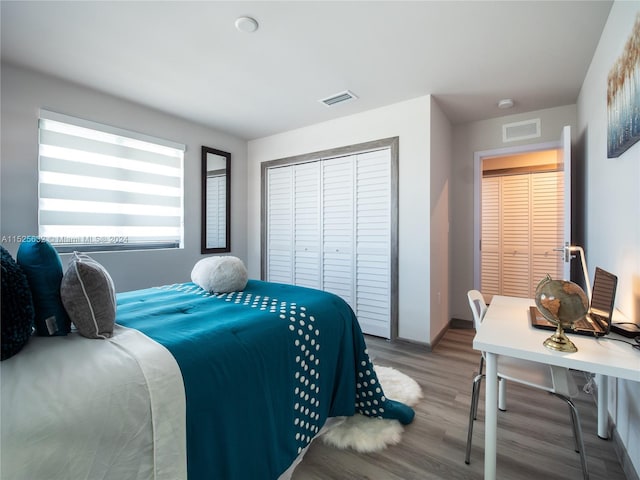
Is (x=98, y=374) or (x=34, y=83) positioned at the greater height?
(x=34, y=83)

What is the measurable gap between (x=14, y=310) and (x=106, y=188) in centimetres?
252

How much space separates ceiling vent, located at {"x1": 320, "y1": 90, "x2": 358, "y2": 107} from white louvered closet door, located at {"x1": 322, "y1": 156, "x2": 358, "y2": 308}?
2.17 ft

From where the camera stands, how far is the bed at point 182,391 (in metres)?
0.74

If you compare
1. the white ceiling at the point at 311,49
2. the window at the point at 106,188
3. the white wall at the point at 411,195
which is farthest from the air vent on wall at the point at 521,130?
the window at the point at 106,188

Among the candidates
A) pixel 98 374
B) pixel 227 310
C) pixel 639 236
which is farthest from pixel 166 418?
pixel 639 236

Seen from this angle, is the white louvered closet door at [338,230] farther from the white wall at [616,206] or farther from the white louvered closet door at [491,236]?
the white louvered closet door at [491,236]

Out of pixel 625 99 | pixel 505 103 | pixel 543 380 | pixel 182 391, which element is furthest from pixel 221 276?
pixel 505 103

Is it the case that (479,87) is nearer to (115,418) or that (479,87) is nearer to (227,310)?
(227,310)

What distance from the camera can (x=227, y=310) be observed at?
4.97 ft

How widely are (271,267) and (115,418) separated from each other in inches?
133

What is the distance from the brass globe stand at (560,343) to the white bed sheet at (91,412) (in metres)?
1.39

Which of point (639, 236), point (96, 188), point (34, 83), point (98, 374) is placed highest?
point (34, 83)

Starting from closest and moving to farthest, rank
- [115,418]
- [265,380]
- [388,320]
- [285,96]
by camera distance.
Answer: [115,418] → [265,380] → [285,96] → [388,320]

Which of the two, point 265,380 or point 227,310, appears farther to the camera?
point 227,310
